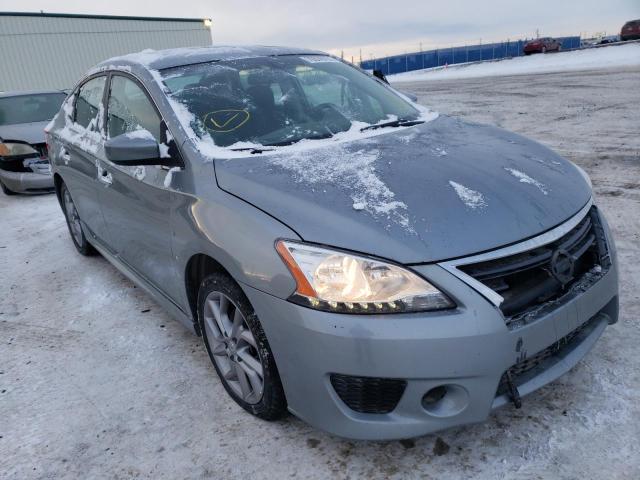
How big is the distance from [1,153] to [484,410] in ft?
24.1

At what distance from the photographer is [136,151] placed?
246cm

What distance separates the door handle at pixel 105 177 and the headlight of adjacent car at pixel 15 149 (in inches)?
175

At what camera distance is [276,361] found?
1.96 meters

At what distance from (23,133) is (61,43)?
1800cm

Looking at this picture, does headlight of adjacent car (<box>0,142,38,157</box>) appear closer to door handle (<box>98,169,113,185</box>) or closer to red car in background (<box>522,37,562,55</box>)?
door handle (<box>98,169,113,185</box>)

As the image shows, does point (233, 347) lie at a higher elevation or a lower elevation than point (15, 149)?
lower

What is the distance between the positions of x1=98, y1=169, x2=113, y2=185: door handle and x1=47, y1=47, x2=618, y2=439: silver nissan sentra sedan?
0.20m

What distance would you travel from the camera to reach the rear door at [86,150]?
11.6 feet

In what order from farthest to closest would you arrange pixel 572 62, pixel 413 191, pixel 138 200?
pixel 572 62, pixel 138 200, pixel 413 191

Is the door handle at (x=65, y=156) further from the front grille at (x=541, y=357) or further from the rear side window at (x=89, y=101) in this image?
the front grille at (x=541, y=357)

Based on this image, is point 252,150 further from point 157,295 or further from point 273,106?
point 157,295

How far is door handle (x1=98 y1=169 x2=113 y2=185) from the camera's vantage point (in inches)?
125

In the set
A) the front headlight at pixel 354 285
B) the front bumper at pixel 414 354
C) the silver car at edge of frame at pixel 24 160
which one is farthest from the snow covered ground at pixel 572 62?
the front headlight at pixel 354 285

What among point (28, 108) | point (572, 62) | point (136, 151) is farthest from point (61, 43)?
point (136, 151)
